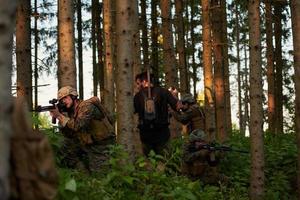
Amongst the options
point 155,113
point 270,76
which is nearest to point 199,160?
point 155,113

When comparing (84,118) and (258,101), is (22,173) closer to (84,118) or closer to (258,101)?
(84,118)

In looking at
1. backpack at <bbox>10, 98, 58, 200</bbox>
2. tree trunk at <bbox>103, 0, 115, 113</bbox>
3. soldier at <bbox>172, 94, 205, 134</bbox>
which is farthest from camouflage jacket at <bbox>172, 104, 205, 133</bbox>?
backpack at <bbox>10, 98, 58, 200</bbox>

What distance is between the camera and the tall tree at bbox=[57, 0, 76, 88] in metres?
8.00

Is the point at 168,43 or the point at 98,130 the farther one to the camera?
the point at 168,43

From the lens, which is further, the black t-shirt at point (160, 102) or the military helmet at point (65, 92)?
the black t-shirt at point (160, 102)

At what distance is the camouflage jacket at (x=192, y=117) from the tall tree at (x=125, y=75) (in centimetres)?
316

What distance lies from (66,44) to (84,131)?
4.69 ft

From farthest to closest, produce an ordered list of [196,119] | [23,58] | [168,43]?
[168,43] < [196,119] < [23,58]

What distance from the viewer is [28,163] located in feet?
7.73

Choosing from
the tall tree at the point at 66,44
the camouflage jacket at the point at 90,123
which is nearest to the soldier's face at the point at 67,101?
the camouflage jacket at the point at 90,123

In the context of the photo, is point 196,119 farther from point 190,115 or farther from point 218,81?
point 218,81

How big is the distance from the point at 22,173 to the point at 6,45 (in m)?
0.76

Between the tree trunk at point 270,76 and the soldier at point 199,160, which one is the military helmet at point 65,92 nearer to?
the soldier at point 199,160

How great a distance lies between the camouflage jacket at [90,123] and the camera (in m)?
7.19
